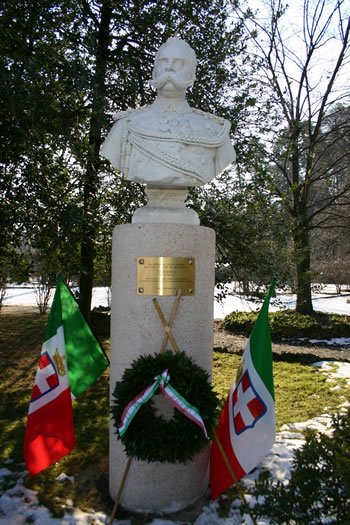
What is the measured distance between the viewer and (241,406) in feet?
8.51

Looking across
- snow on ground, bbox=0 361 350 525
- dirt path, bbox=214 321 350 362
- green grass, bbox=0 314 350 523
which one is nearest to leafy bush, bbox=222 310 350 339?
dirt path, bbox=214 321 350 362

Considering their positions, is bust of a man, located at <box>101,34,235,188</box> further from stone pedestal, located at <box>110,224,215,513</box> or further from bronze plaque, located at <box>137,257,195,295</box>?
bronze plaque, located at <box>137,257,195,295</box>

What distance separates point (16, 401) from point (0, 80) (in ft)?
11.3

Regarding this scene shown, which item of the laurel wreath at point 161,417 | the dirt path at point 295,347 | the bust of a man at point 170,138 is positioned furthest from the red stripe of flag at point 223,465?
the dirt path at point 295,347

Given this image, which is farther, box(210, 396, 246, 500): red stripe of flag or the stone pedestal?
the stone pedestal

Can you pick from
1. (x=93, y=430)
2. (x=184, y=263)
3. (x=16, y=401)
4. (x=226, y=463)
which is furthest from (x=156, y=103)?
(x=16, y=401)

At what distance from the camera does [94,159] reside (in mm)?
4660

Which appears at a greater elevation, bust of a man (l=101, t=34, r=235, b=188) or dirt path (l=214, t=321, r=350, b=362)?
bust of a man (l=101, t=34, r=235, b=188)

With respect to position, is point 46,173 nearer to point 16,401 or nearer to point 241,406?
point 16,401

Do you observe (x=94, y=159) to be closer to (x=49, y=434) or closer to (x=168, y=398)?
(x=49, y=434)

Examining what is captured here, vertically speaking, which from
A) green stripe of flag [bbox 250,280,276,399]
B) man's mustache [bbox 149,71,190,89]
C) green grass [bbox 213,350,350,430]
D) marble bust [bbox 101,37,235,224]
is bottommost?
green grass [bbox 213,350,350,430]

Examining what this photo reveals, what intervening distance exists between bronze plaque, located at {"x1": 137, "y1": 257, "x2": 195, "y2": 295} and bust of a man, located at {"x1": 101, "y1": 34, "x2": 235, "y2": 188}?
0.56 metres

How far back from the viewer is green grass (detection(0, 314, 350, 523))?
285 cm

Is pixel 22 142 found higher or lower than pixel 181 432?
higher
